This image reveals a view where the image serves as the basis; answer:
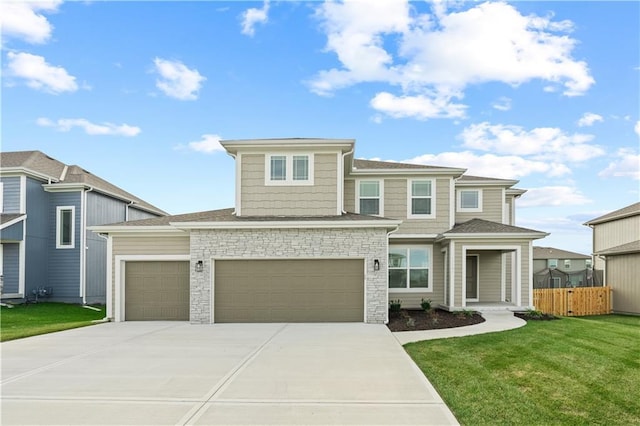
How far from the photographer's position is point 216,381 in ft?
20.4

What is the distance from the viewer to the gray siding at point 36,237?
17.8 m

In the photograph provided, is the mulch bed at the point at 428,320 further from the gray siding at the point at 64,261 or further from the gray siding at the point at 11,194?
the gray siding at the point at 11,194

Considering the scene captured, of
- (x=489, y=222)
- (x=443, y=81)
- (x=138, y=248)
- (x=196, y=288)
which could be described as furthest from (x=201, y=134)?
(x=489, y=222)

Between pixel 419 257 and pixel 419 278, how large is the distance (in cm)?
75

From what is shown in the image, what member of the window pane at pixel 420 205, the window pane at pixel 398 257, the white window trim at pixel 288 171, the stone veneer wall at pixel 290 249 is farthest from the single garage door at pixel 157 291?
the window pane at pixel 420 205

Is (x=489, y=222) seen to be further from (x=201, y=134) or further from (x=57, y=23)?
(x=57, y=23)

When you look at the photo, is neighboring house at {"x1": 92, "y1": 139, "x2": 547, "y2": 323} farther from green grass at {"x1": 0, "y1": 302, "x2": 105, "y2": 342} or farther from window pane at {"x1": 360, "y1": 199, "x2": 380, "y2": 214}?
green grass at {"x1": 0, "y1": 302, "x2": 105, "y2": 342}

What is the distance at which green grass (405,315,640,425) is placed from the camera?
16.7 ft

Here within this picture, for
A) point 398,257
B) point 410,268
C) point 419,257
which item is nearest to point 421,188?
point 419,257

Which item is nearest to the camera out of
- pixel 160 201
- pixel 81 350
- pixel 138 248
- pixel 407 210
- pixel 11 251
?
pixel 81 350

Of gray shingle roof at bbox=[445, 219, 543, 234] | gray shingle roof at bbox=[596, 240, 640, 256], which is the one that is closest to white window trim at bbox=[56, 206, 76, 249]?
gray shingle roof at bbox=[445, 219, 543, 234]

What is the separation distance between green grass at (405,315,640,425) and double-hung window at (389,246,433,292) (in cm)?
517

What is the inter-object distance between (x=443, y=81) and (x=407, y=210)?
5723 millimetres

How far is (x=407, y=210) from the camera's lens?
15891 millimetres
